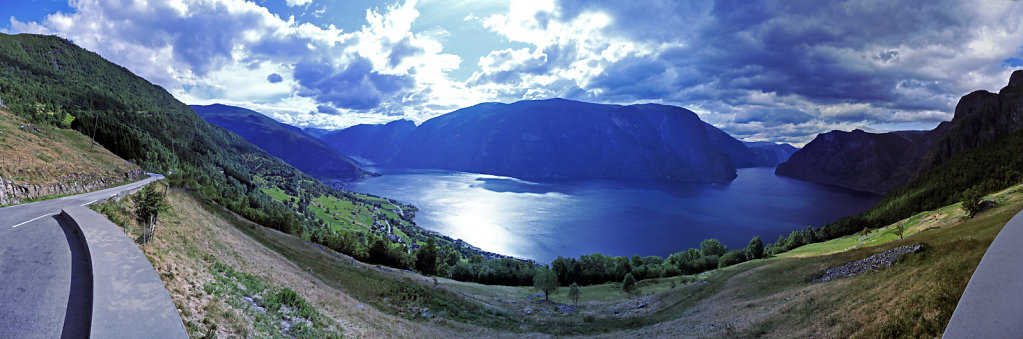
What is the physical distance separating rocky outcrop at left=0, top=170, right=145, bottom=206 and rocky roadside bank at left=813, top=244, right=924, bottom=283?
48.6m

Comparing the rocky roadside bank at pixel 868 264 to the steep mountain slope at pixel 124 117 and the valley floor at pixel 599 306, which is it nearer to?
the valley floor at pixel 599 306

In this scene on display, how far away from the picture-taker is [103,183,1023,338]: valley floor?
35.9ft

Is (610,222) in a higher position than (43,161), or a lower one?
lower

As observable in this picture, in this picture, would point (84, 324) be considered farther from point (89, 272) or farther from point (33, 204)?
point (33, 204)

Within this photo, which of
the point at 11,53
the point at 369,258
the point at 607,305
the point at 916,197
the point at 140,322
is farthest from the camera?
the point at 11,53

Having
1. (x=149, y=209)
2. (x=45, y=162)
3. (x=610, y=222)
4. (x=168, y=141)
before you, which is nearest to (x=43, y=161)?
(x=45, y=162)

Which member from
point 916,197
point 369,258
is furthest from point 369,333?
point 916,197

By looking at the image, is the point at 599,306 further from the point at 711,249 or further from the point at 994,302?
the point at 711,249

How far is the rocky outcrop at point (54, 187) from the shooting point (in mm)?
20250

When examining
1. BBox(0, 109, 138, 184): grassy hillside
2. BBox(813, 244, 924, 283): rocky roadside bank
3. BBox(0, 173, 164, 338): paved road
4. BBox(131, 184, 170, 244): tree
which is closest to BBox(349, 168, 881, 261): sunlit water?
BBox(813, 244, 924, 283): rocky roadside bank

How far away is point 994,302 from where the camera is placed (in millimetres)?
6344

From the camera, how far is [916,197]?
85562 millimetres

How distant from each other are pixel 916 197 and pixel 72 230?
13606 centimetres

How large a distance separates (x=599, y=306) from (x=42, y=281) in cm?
4190
